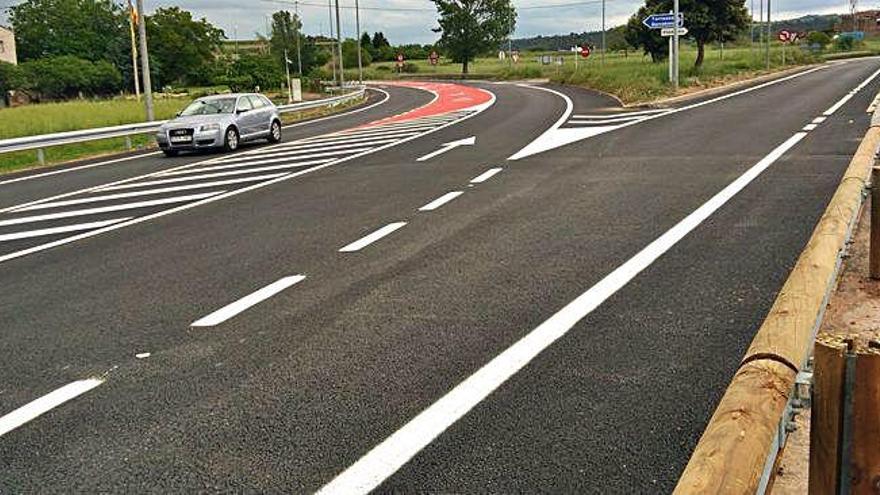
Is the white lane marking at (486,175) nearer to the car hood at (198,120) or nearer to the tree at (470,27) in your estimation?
the car hood at (198,120)

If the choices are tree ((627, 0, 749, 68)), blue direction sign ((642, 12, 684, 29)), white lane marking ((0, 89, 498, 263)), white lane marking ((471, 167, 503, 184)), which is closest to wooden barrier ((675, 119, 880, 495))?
white lane marking ((0, 89, 498, 263))

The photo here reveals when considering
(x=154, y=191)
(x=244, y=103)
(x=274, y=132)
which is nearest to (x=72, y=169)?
(x=244, y=103)

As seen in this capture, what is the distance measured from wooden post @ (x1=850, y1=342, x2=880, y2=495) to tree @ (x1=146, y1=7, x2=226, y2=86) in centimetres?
10965

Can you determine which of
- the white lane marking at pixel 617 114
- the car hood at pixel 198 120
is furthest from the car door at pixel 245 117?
the white lane marking at pixel 617 114

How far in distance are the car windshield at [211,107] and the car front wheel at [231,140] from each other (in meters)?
0.68

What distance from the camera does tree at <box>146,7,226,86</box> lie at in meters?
109

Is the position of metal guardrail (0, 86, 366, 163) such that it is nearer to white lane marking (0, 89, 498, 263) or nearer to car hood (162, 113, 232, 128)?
car hood (162, 113, 232, 128)

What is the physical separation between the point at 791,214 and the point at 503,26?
8843 cm

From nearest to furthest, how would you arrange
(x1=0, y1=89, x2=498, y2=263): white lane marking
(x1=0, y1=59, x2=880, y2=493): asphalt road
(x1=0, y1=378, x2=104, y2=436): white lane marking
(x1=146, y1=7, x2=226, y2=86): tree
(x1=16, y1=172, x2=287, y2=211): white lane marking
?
1. (x1=0, y1=59, x2=880, y2=493): asphalt road
2. (x1=0, y1=378, x2=104, y2=436): white lane marking
3. (x1=0, y1=89, x2=498, y2=263): white lane marking
4. (x1=16, y1=172, x2=287, y2=211): white lane marking
5. (x1=146, y1=7, x2=226, y2=86): tree

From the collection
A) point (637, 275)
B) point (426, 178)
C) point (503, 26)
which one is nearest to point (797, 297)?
point (637, 275)

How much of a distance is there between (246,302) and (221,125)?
14.6 m

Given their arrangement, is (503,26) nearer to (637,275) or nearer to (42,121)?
(42,121)

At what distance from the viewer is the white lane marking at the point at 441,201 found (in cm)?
1053

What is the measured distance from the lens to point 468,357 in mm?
5160
